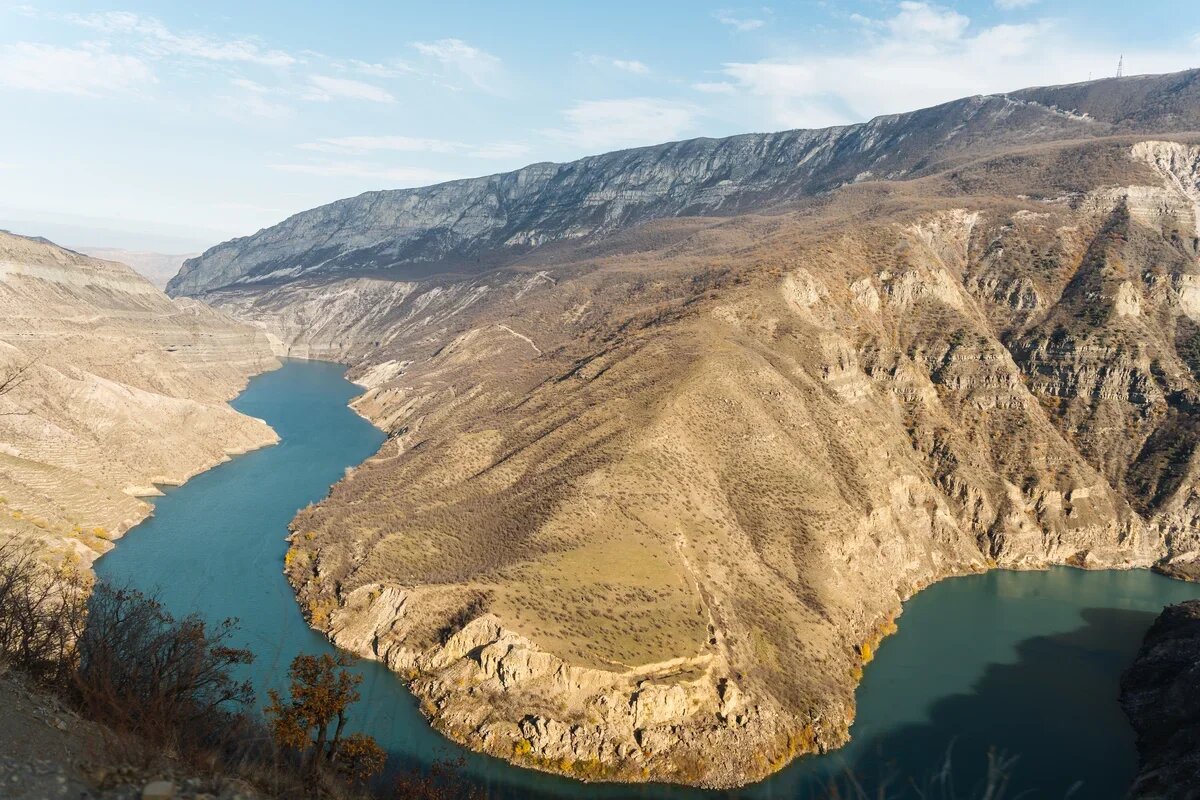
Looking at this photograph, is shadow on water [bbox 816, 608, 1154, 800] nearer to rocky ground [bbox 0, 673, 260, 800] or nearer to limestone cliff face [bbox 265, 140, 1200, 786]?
limestone cliff face [bbox 265, 140, 1200, 786]

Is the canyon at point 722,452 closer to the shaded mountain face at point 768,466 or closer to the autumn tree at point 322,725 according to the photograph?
the shaded mountain face at point 768,466

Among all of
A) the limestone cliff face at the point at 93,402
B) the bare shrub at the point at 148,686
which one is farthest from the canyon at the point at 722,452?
the bare shrub at the point at 148,686

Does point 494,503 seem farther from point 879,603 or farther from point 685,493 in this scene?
point 879,603

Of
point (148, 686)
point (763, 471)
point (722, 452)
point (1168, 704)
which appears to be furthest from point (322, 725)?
point (1168, 704)

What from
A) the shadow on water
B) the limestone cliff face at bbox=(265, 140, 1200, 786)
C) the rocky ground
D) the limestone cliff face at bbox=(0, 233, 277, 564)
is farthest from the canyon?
the rocky ground

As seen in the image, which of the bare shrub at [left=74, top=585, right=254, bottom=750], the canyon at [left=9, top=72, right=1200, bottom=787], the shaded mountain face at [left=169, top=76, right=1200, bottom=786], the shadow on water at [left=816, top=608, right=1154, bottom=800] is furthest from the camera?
the canyon at [left=9, top=72, right=1200, bottom=787]

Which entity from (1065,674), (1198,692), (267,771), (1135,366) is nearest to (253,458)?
(267,771)
